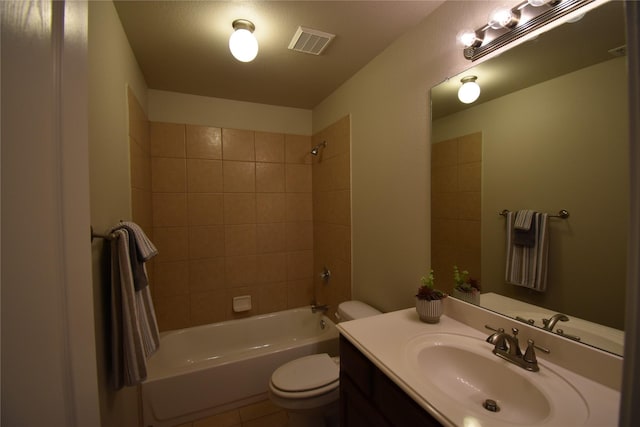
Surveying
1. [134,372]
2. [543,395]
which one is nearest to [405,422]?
[543,395]

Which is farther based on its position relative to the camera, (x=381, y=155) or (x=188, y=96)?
(x=188, y=96)

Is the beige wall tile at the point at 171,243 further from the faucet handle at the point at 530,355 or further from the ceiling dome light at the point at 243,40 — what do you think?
the faucet handle at the point at 530,355

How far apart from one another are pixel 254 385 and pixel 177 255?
125 centimetres

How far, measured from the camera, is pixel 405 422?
779 mm

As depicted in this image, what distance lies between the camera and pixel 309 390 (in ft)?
4.63

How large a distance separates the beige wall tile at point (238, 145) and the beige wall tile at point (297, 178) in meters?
0.38

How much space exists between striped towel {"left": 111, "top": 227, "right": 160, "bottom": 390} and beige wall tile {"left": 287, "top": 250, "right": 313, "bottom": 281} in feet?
5.51

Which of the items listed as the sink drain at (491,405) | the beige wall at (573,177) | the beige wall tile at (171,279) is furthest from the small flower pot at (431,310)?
the beige wall tile at (171,279)

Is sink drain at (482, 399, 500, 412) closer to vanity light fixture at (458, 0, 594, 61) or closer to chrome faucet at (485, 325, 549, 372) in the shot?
chrome faucet at (485, 325, 549, 372)

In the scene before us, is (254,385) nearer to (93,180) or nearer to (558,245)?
(93,180)

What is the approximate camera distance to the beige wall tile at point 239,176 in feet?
7.84

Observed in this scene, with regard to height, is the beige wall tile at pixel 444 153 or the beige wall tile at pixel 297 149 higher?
the beige wall tile at pixel 297 149

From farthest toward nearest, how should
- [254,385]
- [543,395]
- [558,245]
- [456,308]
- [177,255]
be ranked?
[177,255] → [254,385] → [456,308] → [558,245] → [543,395]

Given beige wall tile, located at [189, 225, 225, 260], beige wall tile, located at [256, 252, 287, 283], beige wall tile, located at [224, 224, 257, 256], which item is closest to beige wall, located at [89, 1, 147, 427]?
beige wall tile, located at [189, 225, 225, 260]
